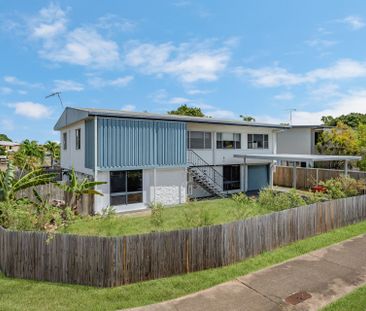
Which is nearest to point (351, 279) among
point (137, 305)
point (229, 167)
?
point (137, 305)

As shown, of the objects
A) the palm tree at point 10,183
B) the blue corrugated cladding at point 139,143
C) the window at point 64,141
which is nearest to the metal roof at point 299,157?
the blue corrugated cladding at point 139,143

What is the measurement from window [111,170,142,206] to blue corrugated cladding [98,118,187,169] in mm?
692

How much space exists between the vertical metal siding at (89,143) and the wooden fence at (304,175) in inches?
718

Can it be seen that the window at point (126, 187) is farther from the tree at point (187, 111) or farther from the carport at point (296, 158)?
the tree at point (187, 111)

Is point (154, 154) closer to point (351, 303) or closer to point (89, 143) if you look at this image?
point (89, 143)

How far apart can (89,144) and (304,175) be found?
20.4 metres

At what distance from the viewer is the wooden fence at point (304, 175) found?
25469 millimetres

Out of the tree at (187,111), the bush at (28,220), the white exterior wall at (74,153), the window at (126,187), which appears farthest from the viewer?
the tree at (187,111)

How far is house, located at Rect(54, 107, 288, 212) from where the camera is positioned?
16.3 m

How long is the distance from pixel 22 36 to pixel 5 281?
12.0 meters

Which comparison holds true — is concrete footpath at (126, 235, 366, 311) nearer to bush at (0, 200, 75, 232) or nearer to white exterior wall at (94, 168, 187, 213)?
bush at (0, 200, 75, 232)

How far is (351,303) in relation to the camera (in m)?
6.52

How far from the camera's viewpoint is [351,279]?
7.89 metres

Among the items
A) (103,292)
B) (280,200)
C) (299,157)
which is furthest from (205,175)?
(103,292)
